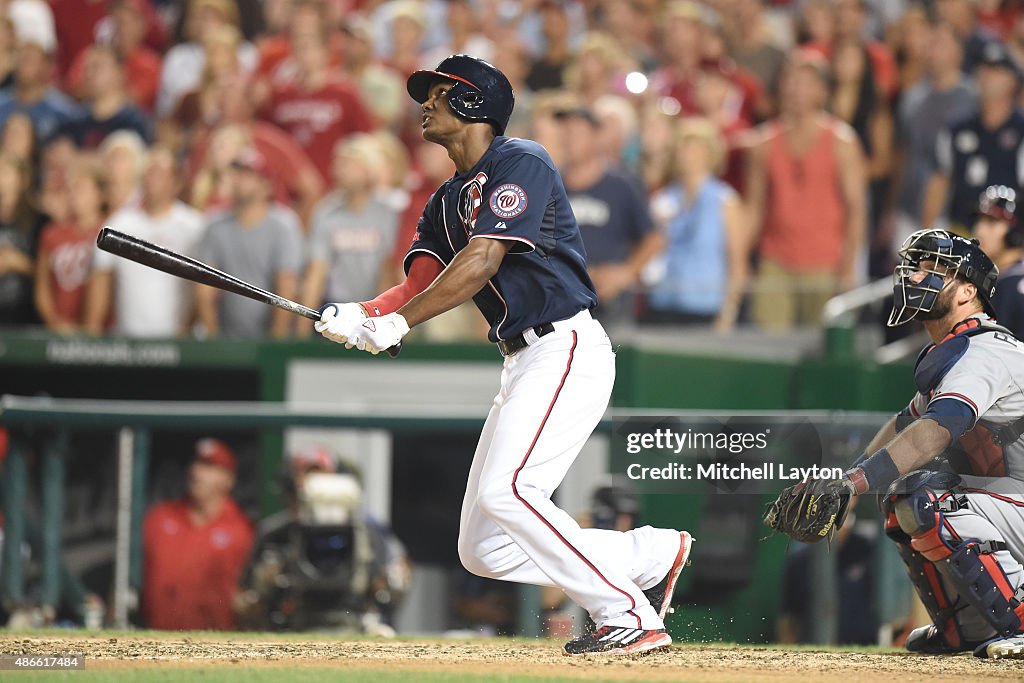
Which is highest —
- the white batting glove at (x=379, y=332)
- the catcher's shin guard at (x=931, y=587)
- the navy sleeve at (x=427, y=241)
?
the navy sleeve at (x=427, y=241)

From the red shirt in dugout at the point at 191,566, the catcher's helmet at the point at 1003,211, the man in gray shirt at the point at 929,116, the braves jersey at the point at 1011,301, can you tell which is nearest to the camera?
the braves jersey at the point at 1011,301

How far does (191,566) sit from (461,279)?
11.5 feet

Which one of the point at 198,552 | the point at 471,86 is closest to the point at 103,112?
the point at 198,552

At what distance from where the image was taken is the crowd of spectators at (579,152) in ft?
28.7

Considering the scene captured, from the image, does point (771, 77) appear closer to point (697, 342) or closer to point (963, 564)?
point (697, 342)

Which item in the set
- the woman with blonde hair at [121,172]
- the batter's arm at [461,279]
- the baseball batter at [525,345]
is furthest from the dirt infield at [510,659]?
the woman with blonde hair at [121,172]

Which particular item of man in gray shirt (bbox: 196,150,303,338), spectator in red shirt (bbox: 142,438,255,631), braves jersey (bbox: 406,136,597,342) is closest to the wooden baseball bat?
braves jersey (bbox: 406,136,597,342)

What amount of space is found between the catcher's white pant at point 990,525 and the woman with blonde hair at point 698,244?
142 inches

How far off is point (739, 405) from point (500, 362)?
132 centimetres

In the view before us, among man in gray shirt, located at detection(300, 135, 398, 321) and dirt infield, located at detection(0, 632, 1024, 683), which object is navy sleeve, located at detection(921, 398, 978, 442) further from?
man in gray shirt, located at detection(300, 135, 398, 321)

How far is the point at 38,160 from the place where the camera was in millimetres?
10570

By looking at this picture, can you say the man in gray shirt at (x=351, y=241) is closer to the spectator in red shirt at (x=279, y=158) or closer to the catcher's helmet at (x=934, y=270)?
the spectator in red shirt at (x=279, y=158)

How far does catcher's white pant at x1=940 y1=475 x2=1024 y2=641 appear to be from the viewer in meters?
4.82

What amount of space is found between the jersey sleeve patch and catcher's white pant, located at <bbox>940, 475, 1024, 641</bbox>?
1.65 meters
